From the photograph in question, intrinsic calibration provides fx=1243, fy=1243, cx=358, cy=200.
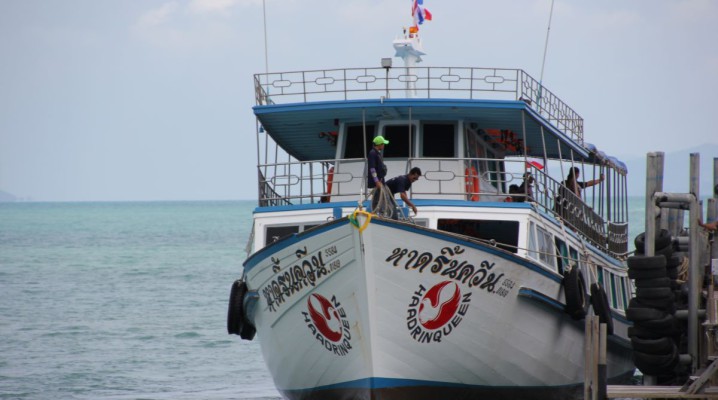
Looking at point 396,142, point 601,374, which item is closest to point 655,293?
point 601,374

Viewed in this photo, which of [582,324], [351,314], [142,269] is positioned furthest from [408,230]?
[142,269]

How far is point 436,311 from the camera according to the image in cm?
1739

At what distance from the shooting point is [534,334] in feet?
60.4

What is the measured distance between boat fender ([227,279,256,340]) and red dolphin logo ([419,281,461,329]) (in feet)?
12.5

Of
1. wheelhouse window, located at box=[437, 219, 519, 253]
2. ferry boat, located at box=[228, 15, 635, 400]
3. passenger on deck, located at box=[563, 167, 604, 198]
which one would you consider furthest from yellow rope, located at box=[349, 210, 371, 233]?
passenger on deck, located at box=[563, 167, 604, 198]

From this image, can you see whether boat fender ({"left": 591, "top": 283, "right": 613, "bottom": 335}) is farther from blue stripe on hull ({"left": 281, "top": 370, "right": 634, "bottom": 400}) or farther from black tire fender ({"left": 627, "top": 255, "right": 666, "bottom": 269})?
black tire fender ({"left": 627, "top": 255, "right": 666, "bottom": 269})

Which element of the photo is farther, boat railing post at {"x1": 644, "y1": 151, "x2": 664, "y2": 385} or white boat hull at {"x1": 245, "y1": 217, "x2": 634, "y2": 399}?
boat railing post at {"x1": 644, "y1": 151, "x2": 664, "y2": 385}

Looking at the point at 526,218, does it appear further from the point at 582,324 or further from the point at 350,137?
the point at 350,137

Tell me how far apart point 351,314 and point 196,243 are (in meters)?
76.0

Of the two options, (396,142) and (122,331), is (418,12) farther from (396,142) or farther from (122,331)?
(122,331)

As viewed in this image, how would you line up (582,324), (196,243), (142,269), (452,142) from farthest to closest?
(196,243), (142,269), (452,142), (582,324)

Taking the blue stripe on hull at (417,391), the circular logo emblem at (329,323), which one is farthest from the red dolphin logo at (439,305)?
the circular logo emblem at (329,323)

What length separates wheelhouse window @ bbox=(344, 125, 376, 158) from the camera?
21.6m

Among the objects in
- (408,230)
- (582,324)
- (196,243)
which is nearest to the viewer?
(408,230)
